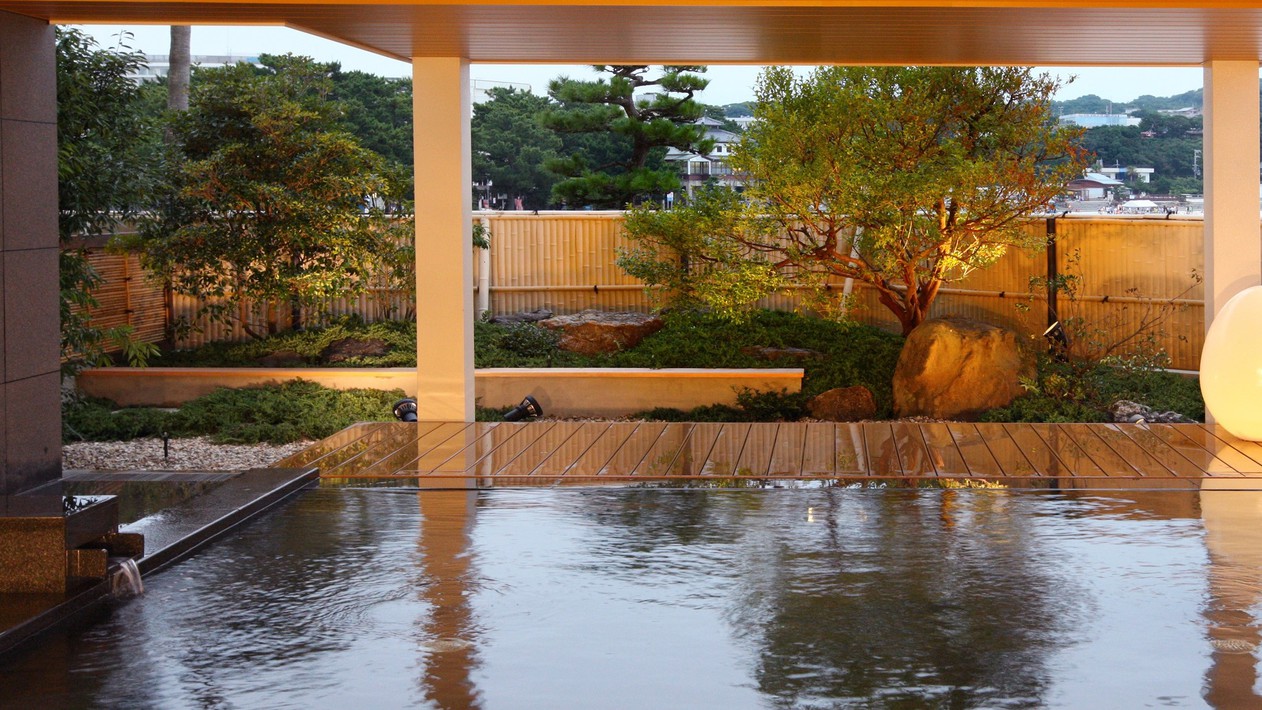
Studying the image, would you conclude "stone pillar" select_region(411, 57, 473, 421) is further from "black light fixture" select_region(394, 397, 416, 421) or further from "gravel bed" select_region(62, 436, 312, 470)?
"gravel bed" select_region(62, 436, 312, 470)

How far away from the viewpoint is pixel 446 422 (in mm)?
7926

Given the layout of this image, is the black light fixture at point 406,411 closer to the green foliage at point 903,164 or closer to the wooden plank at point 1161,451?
the green foliage at point 903,164

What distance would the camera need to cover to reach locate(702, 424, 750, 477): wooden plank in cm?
638

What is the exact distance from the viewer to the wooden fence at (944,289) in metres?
12.1

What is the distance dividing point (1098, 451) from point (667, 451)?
2.28 metres

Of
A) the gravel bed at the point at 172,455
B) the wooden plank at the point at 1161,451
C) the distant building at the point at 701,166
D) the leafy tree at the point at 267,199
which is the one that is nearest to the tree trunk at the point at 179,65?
the leafy tree at the point at 267,199

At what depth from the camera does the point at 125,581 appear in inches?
172

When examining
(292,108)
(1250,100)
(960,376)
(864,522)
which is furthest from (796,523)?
(292,108)

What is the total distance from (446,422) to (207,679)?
449 cm

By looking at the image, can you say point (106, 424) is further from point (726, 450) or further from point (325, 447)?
point (726, 450)

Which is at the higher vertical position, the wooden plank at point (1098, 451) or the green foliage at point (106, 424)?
the wooden plank at point (1098, 451)

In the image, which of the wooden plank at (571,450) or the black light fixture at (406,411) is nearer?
the wooden plank at (571,450)

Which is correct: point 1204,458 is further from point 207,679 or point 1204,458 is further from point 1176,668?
point 207,679

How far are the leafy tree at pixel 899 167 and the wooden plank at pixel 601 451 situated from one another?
4.39 metres
